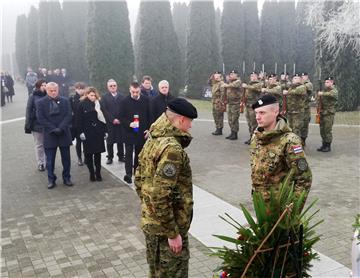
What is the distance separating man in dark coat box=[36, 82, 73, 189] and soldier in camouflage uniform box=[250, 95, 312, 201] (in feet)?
15.7

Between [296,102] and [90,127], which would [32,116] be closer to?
[90,127]

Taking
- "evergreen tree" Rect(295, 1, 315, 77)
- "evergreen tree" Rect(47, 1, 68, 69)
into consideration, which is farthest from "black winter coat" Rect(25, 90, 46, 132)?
"evergreen tree" Rect(47, 1, 68, 69)

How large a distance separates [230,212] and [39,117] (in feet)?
13.0

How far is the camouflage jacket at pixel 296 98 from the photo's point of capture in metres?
10.3

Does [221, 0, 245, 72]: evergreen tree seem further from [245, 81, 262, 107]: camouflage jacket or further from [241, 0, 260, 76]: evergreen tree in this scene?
[245, 81, 262, 107]: camouflage jacket

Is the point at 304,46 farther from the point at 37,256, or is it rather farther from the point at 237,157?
the point at 37,256

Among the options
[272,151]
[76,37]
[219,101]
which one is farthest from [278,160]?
[76,37]

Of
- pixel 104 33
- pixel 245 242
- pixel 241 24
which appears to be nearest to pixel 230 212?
pixel 245 242

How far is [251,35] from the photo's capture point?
28.8m

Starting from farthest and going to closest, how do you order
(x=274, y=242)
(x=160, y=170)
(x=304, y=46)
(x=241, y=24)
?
(x=304, y=46)
(x=241, y=24)
(x=160, y=170)
(x=274, y=242)

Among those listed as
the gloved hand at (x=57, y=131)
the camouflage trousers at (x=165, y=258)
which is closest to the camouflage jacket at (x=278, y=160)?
the camouflage trousers at (x=165, y=258)

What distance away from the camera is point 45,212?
6.53 m

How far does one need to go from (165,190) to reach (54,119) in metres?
5.32

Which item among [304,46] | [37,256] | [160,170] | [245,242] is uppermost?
[304,46]
